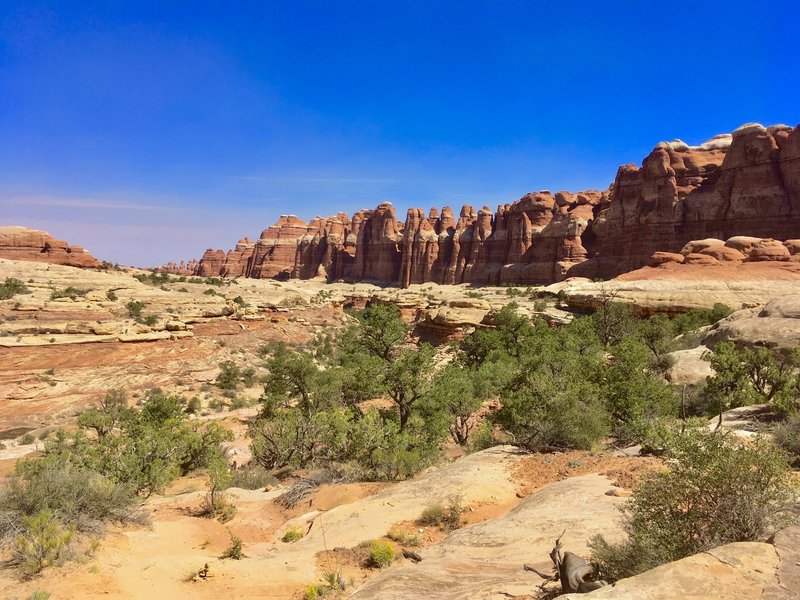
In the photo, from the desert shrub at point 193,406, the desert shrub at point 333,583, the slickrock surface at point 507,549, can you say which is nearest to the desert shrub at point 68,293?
the desert shrub at point 193,406

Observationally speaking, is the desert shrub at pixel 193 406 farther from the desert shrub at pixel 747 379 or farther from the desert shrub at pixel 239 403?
the desert shrub at pixel 747 379

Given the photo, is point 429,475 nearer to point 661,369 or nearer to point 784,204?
point 661,369

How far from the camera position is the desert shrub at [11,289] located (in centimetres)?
3166

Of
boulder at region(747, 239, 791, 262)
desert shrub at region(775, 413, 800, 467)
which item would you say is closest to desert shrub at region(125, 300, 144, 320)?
desert shrub at region(775, 413, 800, 467)

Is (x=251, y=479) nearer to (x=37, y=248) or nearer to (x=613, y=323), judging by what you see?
(x=613, y=323)

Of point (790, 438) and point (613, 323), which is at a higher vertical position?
point (613, 323)

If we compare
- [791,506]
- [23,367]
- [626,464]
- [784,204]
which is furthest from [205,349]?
[784,204]

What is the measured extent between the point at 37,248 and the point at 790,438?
6975cm

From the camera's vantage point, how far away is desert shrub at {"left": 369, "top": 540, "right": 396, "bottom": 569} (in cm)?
689

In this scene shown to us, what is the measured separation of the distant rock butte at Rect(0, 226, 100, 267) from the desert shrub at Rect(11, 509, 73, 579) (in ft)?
190

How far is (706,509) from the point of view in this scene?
14.7 feet

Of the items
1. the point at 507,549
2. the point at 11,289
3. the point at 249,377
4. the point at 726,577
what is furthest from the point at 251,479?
the point at 11,289

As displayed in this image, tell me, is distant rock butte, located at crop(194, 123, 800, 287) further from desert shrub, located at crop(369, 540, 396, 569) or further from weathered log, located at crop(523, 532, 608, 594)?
weathered log, located at crop(523, 532, 608, 594)

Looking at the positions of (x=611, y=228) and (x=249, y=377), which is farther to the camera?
(x=611, y=228)
